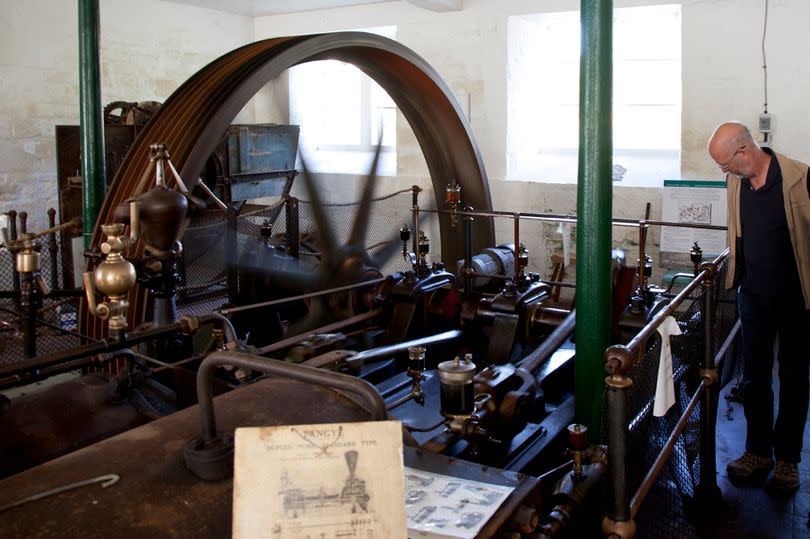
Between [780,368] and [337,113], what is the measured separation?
6.24 m

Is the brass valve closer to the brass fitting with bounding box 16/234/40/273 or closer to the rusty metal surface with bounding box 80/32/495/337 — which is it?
the brass fitting with bounding box 16/234/40/273

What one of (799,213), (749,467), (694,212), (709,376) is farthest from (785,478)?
(694,212)

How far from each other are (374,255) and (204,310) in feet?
4.59

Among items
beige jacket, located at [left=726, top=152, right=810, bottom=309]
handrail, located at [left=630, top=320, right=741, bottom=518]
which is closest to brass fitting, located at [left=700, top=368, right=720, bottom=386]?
handrail, located at [left=630, top=320, right=741, bottom=518]

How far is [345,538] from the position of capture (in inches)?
43.1

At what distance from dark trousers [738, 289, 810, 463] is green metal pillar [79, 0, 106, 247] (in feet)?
9.54

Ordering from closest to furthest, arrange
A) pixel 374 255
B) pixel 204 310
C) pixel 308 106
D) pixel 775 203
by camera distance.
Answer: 1. pixel 775 203
2. pixel 374 255
3. pixel 204 310
4. pixel 308 106

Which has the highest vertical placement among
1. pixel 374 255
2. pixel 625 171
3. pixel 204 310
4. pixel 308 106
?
pixel 308 106

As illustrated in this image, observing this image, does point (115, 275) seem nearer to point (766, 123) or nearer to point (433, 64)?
point (766, 123)

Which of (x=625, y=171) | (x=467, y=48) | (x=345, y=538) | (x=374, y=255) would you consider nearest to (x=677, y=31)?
(x=625, y=171)

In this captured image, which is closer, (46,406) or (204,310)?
(46,406)

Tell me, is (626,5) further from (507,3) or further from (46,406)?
(46,406)

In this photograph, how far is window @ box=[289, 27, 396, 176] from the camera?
8.10 meters

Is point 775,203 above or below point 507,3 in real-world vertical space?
below
